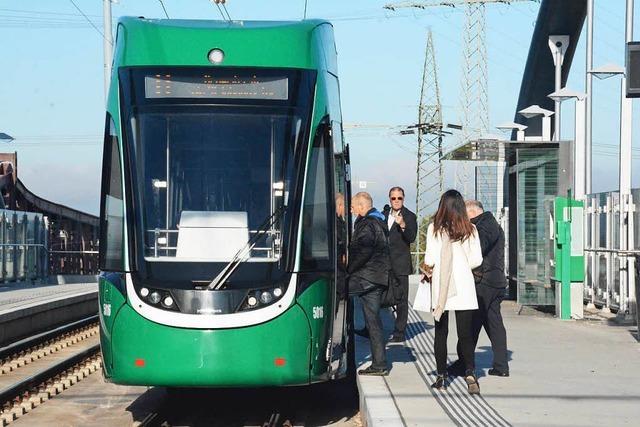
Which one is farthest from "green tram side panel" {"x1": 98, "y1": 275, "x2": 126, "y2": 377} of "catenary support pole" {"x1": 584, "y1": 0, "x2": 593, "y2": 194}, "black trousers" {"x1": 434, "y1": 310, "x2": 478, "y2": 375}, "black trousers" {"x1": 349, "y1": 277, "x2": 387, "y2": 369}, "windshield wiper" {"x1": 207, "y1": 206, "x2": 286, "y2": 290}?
"catenary support pole" {"x1": 584, "y1": 0, "x2": 593, "y2": 194}

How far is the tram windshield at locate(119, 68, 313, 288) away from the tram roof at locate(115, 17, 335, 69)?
13 centimetres

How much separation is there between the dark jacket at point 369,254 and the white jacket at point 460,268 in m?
0.87

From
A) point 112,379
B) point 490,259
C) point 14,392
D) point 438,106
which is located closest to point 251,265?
point 112,379

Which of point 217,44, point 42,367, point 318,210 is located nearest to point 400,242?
point 318,210

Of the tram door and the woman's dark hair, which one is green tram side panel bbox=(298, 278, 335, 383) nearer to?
the tram door

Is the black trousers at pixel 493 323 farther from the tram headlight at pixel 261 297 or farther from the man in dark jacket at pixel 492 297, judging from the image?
the tram headlight at pixel 261 297

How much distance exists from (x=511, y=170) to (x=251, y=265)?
13280mm

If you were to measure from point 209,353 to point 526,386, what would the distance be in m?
3.15

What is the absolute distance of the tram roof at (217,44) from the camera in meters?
10.9

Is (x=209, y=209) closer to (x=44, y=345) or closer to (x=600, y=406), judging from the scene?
(x=600, y=406)

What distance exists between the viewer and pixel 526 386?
11.4 meters

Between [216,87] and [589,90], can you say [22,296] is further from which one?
[216,87]

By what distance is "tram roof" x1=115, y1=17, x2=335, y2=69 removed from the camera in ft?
35.9

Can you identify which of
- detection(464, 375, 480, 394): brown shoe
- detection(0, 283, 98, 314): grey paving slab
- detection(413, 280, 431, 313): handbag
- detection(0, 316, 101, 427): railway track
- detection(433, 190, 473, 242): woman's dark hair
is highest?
detection(433, 190, 473, 242): woman's dark hair
